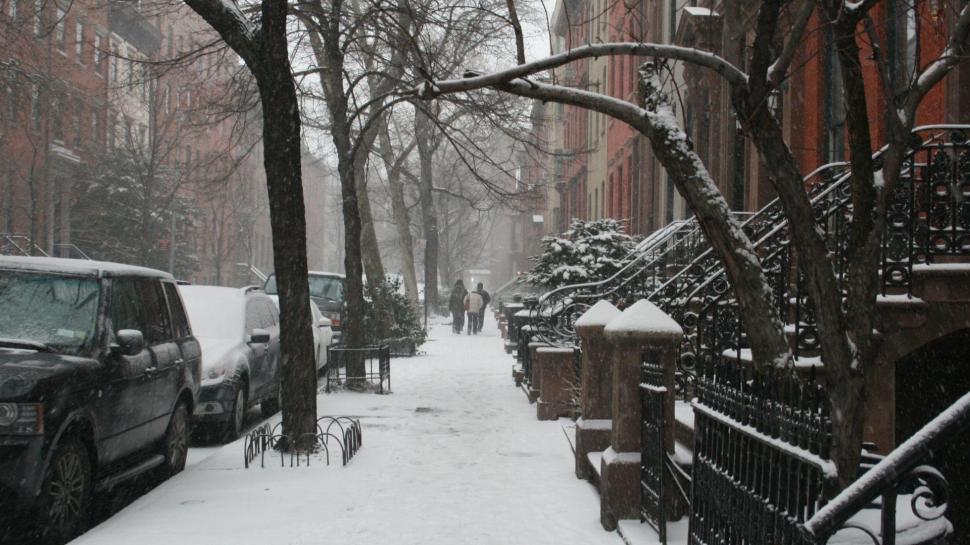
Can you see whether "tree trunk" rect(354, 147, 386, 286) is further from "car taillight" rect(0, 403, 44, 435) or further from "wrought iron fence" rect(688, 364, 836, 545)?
"wrought iron fence" rect(688, 364, 836, 545)

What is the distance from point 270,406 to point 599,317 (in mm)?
7460

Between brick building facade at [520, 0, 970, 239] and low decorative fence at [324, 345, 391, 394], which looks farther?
low decorative fence at [324, 345, 391, 394]

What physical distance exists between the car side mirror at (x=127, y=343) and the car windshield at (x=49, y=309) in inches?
8.5

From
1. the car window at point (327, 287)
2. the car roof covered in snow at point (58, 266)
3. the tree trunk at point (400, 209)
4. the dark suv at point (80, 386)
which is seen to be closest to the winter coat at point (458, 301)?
the tree trunk at point (400, 209)

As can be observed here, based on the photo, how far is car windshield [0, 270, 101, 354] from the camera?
7.52m

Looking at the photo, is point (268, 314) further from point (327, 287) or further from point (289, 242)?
point (327, 287)

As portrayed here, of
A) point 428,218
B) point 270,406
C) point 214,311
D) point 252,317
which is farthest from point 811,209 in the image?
point 428,218

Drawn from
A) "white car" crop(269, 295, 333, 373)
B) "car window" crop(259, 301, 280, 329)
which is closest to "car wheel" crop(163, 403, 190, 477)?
"car window" crop(259, 301, 280, 329)

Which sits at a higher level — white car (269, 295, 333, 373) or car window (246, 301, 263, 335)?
car window (246, 301, 263, 335)

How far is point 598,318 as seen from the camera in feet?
28.8

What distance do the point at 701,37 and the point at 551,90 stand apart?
1172 cm

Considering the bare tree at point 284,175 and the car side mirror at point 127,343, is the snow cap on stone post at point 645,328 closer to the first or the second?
the car side mirror at point 127,343

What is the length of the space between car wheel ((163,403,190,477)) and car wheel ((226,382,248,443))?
5.22ft

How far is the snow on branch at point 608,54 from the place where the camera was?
514 centimetres
